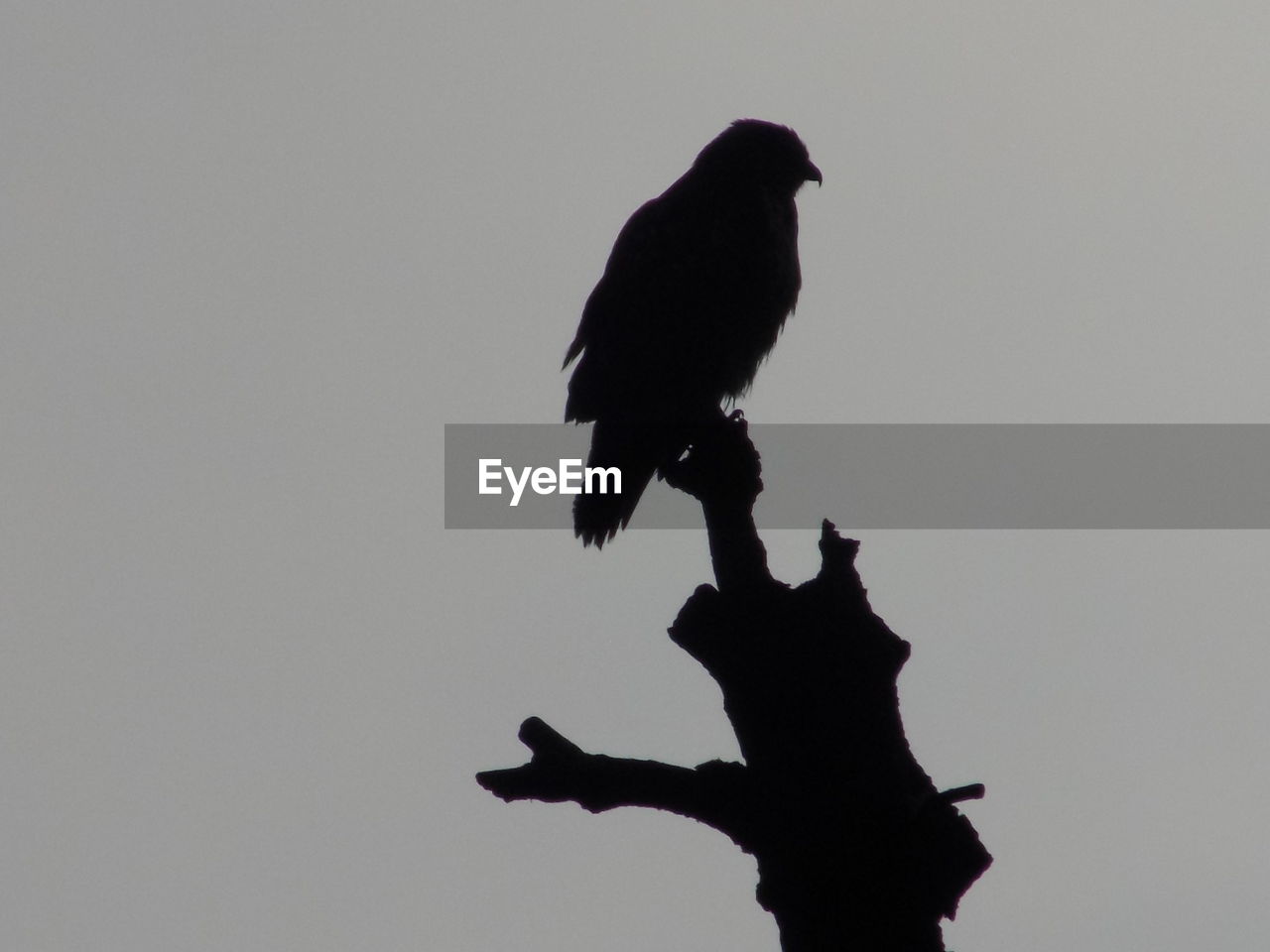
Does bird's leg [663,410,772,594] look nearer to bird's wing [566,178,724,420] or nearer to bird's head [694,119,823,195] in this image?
bird's wing [566,178,724,420]

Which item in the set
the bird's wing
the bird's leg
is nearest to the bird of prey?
the bird's wing

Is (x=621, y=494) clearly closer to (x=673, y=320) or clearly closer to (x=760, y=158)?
(x=673, y=320)

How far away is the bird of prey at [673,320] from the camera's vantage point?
6996 millimetres

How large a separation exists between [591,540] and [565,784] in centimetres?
314

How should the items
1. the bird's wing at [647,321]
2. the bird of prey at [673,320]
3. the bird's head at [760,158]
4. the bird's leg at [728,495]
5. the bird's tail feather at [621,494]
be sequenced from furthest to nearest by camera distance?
the bird's head at [760,158], the bird's wing at [647,321], the bird of prey at [673,320], the bird's tail feather at [621,494], the bird's leg at [728,495]

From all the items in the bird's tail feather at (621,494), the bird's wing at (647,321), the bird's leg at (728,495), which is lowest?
the bird's leg at (728,495)

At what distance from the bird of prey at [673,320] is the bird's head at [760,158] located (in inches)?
6.0

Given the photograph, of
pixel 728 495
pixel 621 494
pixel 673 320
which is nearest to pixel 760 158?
pixel 673 320

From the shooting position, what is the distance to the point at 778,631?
383 centimetres

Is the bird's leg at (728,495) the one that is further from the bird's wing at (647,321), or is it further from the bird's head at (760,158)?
the bird's head at (760,158)

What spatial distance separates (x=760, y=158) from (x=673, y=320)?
1.28m

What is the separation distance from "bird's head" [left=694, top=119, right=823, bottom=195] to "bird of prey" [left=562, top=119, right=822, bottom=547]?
0.15m

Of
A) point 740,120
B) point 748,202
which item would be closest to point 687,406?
point 748,202

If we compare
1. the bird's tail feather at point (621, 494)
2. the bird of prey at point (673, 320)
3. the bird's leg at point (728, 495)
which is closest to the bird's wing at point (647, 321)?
the bird of prey at point (673, 320)
